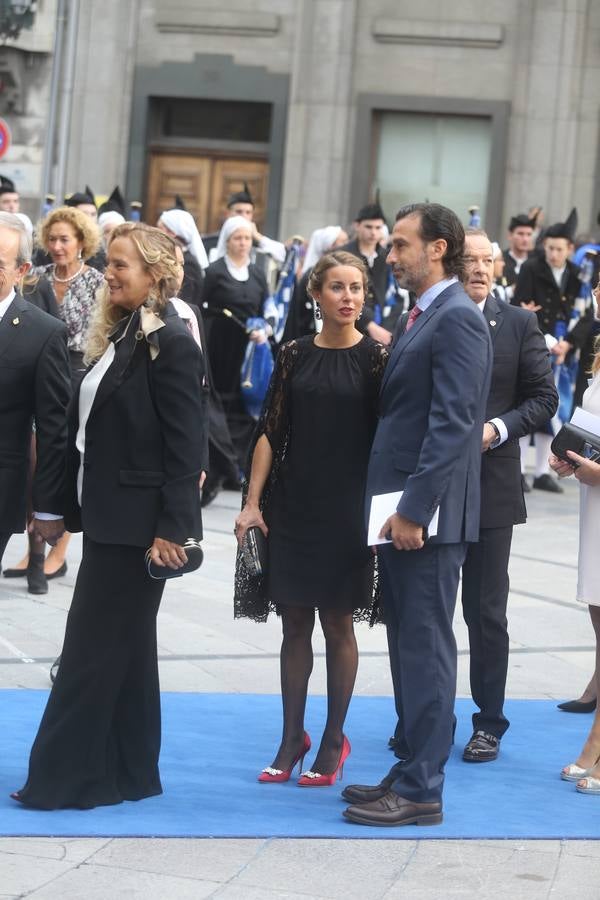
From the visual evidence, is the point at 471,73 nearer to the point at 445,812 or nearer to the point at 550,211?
the point at 550,211

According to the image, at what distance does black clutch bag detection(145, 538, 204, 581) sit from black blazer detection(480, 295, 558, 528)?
5.06ft

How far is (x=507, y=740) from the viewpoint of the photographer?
285 inches

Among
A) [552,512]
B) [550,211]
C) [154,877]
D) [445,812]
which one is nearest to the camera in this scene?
[154,877]

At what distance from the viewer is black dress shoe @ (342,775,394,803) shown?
19.5 ft

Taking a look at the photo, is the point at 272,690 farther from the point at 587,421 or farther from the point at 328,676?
the point at 587,421

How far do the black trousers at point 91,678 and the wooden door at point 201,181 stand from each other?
1971cm

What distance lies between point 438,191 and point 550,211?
72.1 inches

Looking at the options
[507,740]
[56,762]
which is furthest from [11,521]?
[507,740]

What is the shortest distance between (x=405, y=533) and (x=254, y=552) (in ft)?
2.58

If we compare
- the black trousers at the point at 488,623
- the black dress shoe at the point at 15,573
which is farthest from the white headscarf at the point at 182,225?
the black trousers at the point at 488,623

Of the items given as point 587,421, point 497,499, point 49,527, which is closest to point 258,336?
point 497,499

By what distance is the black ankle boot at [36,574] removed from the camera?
9.35 metres

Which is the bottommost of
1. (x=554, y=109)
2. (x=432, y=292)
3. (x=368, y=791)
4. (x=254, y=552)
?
(x=368, y=791)

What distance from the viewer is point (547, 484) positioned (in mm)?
15219
